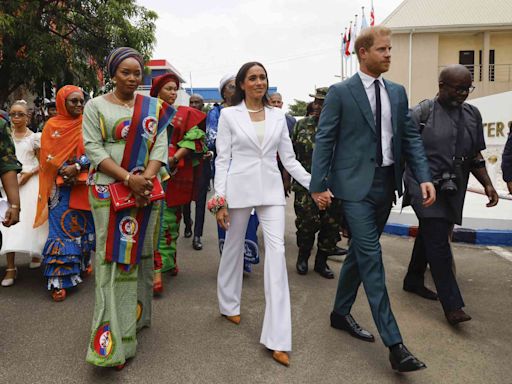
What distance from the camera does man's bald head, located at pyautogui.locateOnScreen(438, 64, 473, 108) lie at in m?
3.71

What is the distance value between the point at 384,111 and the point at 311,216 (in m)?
2.05

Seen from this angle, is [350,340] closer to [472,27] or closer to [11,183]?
[11,183]

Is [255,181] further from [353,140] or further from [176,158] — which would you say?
[176,158]

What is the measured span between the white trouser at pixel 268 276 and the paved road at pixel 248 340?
0.14 meters

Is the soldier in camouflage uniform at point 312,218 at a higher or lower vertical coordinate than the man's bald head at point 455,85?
lower

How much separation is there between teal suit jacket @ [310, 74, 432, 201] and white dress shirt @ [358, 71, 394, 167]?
0.03 metres

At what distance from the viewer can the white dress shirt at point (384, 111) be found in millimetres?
3133

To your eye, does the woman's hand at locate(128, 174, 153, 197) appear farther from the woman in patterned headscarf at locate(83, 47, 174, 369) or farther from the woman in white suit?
the woman in white suit

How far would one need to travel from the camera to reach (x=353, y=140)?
3135 mm

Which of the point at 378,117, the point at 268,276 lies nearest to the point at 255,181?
the point at 268,276

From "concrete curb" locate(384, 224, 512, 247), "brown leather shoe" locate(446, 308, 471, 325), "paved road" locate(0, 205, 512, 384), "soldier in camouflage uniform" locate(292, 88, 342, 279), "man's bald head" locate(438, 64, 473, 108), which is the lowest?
"paved road" locate(0, 205, 512, 384)

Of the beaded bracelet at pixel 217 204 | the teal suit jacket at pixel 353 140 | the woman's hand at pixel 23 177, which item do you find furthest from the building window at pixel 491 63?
the beaded bracelet at pixel 217 204

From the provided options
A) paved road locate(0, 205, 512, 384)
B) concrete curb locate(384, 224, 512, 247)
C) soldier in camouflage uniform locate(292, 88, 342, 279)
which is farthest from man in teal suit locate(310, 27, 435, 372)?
concrete curb locate(384, 224, 512, 247)

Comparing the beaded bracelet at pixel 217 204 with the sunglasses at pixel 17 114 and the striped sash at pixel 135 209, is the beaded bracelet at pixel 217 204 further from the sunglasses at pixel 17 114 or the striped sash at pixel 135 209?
the sunglasses at pixel 17 114
